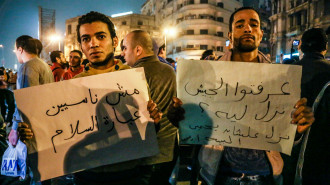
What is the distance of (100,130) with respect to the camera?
1666mm

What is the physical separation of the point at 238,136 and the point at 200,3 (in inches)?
2075

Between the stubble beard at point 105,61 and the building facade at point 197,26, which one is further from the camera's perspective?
the building facade at point 197,26

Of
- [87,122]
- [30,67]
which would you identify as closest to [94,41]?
[87,122]

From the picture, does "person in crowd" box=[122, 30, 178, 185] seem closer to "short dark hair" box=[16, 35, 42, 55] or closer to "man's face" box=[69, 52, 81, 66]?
"short dark hair" box=[16, 35, 42, 55]

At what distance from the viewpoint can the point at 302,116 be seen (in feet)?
4.94

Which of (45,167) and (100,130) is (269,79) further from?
(45,167)

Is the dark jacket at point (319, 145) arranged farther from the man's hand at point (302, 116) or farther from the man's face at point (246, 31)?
the man's face at point (246, 31)

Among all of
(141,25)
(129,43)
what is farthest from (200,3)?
(129,43)

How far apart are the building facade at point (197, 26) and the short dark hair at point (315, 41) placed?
1759 inches

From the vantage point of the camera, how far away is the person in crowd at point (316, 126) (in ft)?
7.06

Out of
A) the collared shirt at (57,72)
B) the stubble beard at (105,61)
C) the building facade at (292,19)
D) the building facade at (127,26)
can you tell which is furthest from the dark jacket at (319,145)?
the building facade at (127,26)

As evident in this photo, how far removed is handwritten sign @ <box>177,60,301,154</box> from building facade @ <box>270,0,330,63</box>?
44080 millimetres

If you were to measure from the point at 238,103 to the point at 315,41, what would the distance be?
1.94 meters

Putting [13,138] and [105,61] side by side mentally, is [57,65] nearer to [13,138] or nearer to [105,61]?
[13,138]
